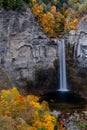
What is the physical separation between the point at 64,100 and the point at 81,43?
10816 millimetres

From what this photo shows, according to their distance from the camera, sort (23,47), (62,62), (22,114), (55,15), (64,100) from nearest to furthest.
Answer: (22,114) → (64,100) → (23,47) → (62,62) → (55,15)

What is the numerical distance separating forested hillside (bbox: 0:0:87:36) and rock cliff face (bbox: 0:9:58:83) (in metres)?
2.19

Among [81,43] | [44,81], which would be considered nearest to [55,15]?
[81,43]

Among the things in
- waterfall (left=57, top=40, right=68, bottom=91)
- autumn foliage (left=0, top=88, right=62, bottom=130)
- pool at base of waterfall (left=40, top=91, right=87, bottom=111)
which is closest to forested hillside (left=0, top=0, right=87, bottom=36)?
waterfall (left=57, top=40, right=68, bottom=91)

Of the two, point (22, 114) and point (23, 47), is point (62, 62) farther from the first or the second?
point (22, 114)

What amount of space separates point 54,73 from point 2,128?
1287 inches

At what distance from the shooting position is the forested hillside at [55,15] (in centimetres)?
6234

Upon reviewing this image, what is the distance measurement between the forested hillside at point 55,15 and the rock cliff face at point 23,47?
2.19 metres

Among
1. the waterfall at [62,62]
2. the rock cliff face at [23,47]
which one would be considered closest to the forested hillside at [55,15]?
the rock cliff face at [23,47]

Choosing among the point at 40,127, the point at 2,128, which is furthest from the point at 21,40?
the point at 2,128

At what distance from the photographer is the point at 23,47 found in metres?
56.7

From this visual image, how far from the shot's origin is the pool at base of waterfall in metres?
49.6

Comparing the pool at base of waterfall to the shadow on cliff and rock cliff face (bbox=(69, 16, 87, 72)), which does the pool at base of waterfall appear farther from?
rock cliff face (bbox=(69, 16, 87, 72))

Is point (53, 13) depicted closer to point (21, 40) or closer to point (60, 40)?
point (60, 40)
